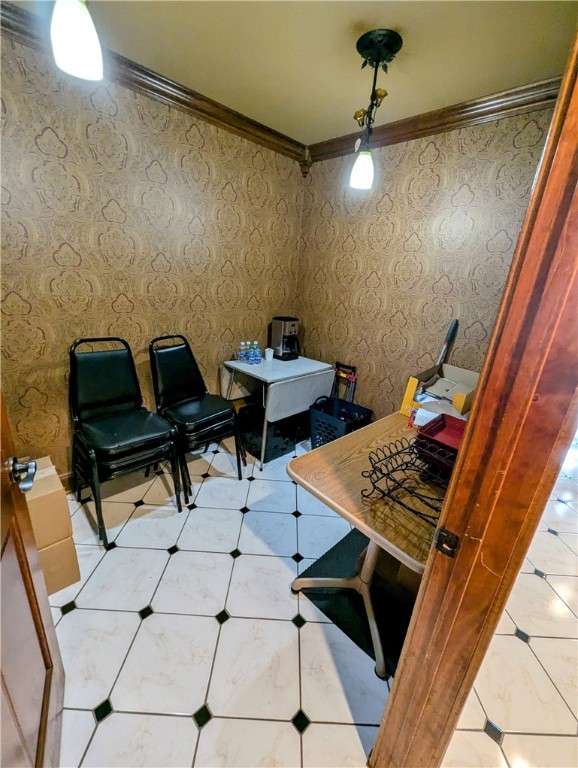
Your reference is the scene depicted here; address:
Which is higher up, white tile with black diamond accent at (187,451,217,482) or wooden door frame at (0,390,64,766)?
wooden door frame at (0,390,64,766)

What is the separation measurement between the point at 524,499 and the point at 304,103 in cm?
249

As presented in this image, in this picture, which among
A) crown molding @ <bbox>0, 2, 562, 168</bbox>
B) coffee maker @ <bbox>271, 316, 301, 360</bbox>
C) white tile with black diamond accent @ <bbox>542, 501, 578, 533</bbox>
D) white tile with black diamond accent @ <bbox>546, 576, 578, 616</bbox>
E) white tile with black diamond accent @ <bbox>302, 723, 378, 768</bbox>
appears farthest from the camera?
coffee maker @ <bbox>271, 316, 301, 360</bbox>

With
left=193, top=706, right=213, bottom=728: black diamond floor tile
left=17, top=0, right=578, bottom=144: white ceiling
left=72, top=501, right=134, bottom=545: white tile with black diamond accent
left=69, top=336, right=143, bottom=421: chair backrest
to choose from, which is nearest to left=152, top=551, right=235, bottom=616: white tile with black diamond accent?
left=193, top=706, right=213, bottom=728: black diamond floor tile

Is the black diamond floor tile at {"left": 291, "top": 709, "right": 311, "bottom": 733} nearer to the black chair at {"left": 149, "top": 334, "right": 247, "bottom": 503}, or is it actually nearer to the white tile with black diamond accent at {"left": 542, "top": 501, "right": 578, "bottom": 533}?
the black chair at {"left": 149, "top": 334, "right": 247, "bottom": 503}

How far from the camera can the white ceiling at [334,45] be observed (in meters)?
1.32

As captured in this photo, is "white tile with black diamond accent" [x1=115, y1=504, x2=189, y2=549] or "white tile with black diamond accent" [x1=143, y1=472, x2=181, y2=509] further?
"white tile with black diamond accent" [x1=143, y1=472, x2=181, y2=509]

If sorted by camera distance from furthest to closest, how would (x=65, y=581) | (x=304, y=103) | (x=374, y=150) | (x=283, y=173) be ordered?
(x=283, y=173) → (x=374, y=150) → (x=304, y=103) → (x=65, y=581)

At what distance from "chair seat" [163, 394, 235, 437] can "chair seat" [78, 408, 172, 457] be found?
0.11m

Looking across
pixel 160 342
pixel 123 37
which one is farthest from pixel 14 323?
pixel 123 37

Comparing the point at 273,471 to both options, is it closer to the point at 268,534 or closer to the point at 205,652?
the point at 268,534

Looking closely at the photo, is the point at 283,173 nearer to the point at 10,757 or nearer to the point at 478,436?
the point at 478,436

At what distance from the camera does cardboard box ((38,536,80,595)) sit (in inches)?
57.7

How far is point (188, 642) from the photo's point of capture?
135 centimetres

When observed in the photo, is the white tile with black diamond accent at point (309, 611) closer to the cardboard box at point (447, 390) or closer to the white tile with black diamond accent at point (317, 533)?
the white tile with black diamond accent at point (317, 533)
